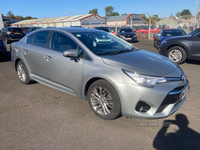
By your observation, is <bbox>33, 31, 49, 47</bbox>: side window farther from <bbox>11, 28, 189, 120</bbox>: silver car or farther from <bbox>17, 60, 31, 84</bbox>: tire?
<bbox>17, 60, 31, 84</bbox>: tire

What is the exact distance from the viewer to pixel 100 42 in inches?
155

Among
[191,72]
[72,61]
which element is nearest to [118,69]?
[72,61]


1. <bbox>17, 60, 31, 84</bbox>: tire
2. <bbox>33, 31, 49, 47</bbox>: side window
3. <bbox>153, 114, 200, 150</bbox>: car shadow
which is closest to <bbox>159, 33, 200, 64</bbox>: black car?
<bbox>153, 114, 200, 150</bbox>: car shadow

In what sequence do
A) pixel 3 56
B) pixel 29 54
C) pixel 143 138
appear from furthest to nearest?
pixel 3 56
pixel 29 54
pixel 143 138

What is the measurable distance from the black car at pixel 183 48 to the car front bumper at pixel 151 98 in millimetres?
5088

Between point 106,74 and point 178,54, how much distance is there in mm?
5812

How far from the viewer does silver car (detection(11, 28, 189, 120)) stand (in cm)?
277

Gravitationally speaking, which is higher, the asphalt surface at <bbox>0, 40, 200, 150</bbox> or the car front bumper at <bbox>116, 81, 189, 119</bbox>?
the car front bumper at <bbox>116, 81, 189, 119</bbox>

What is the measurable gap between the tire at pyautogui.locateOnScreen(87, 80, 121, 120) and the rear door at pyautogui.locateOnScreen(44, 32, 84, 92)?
0.35 metres

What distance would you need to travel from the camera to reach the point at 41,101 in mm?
4035

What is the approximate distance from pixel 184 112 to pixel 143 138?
1.27 meters

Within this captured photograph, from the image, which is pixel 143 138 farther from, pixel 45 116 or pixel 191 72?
pixel 191 72

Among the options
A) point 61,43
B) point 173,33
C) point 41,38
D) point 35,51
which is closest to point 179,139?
point 61,43

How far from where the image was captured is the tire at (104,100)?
9.62ft
